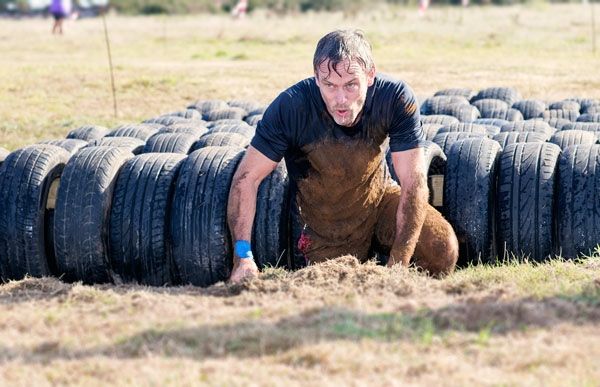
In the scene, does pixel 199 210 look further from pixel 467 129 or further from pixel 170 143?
pixel 467 129

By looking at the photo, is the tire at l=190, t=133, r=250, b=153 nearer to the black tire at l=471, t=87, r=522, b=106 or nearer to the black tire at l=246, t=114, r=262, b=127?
the black tire at l=246, t=114, r=262, b=127

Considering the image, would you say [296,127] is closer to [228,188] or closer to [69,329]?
[228,188]

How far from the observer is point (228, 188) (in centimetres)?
743

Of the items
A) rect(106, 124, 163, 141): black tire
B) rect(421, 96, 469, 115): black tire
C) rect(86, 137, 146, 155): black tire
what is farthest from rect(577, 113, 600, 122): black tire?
rect(86, 137, 146, 155): black tire

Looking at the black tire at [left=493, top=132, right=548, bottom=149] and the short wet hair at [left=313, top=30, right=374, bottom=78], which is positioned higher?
the short wet hair at [left=313, top=30, right=374, bottom=78]

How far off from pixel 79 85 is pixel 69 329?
1515 centimetres

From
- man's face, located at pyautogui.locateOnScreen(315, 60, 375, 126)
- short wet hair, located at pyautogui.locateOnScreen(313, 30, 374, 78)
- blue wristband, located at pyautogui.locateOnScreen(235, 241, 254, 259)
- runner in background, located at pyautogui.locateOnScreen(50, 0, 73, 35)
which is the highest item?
short wet hair, located at pyautogui.locateOnScreen(313, 30, 374, 78)

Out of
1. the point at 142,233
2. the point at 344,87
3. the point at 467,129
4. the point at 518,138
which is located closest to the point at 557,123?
the point at 467,129

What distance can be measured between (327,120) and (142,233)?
174 centimetres

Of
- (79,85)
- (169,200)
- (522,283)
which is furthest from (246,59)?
(522,283)

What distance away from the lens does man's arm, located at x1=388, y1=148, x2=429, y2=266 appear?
22.2 feet

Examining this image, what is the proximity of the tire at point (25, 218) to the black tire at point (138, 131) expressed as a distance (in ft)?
8.72

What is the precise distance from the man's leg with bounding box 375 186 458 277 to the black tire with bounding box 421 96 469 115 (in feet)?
17.4

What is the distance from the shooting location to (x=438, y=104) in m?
12.6
